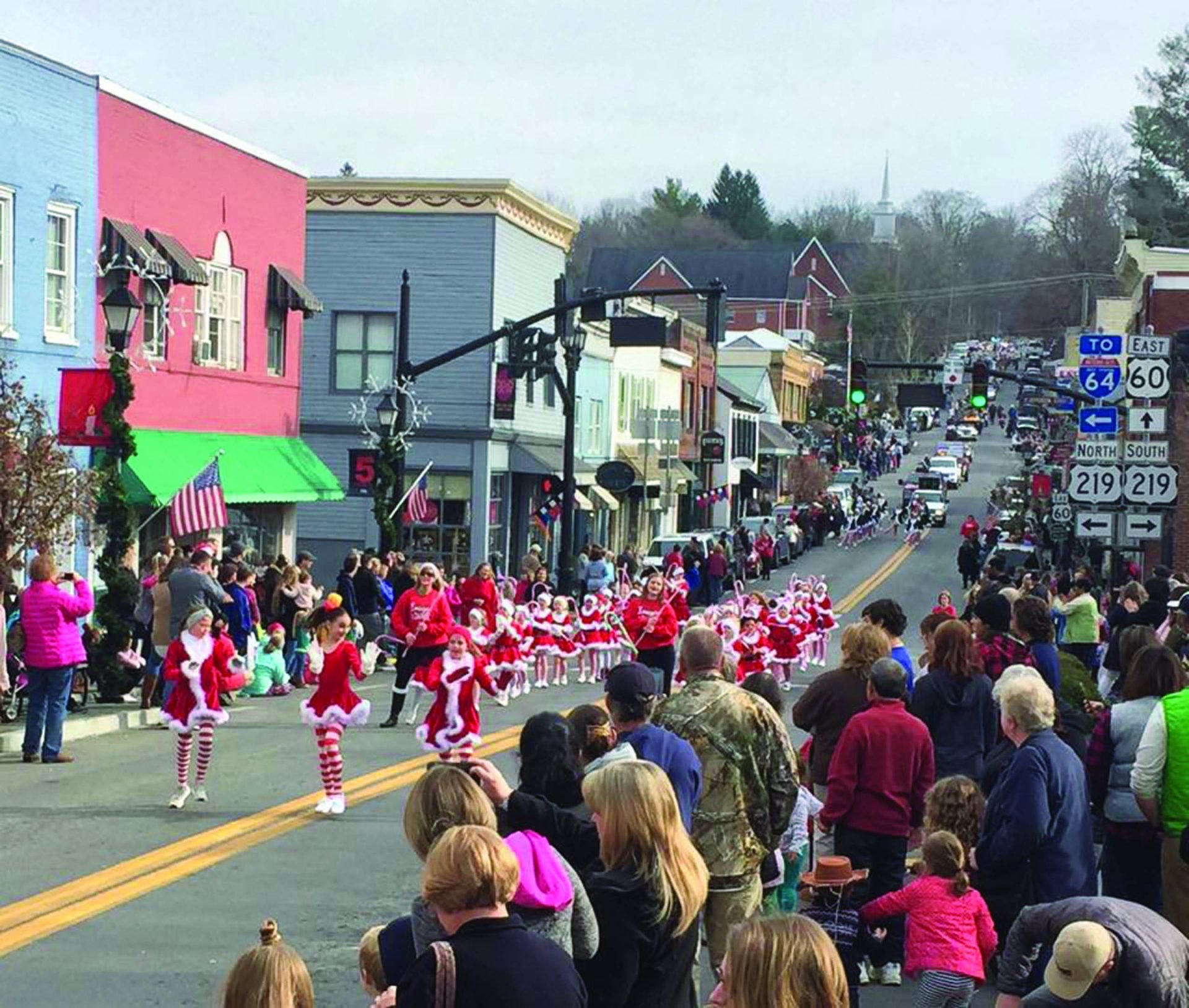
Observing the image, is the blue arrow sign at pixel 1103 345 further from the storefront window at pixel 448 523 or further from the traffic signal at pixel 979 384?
the storefront window at pixel 448 523

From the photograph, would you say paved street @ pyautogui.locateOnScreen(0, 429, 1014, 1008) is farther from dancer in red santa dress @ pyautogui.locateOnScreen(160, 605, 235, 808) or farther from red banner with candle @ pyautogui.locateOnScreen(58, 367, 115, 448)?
red banner with candle @ pyautogui.locateOnScreen(58, 367, 115, 448)

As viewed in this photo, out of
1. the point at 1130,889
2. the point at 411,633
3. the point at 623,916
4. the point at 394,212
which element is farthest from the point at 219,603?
the point at 394,212

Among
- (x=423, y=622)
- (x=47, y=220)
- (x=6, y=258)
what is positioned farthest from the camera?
(x=47, y=220)

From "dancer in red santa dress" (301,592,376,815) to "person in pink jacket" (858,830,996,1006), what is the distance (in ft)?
22.4

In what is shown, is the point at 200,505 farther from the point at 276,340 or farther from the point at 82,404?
the point at 276,340

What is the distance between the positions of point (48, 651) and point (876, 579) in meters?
42.9

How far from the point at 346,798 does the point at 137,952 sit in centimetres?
510

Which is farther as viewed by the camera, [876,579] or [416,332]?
[876,579]

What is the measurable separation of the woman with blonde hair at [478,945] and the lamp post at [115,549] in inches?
623

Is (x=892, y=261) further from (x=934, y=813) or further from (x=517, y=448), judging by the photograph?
(x=934, y=813)

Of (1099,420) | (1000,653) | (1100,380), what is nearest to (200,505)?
(1100,380)

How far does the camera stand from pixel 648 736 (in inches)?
306

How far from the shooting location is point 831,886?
853cm

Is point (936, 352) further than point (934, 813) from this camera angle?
Yes
